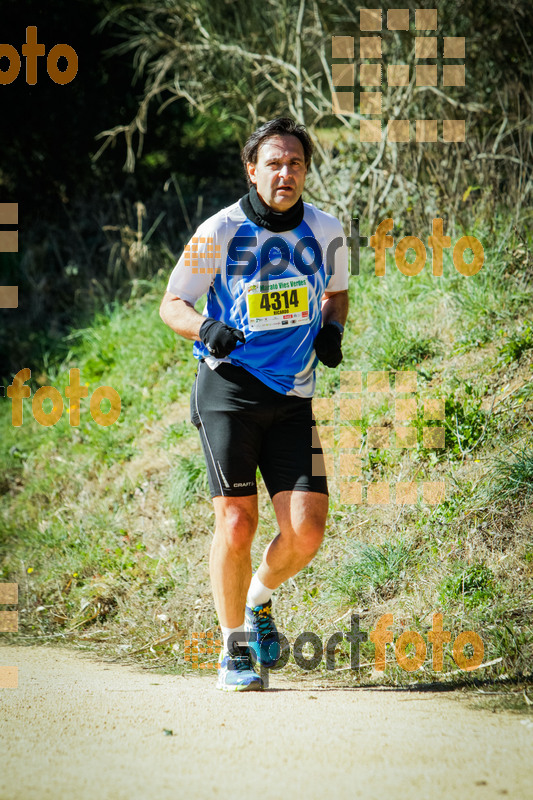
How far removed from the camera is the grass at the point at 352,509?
13.8 ft

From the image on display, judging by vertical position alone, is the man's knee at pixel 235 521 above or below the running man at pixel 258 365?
below

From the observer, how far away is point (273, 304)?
359 cm

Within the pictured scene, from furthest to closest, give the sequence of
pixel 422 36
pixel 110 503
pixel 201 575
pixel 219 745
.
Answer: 1. pixel 422 36
2. pixel 110 503
3. pixel 201 575
4. pixel 219 745

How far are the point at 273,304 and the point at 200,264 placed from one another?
1.24ft

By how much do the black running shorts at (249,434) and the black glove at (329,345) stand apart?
0.71 feet

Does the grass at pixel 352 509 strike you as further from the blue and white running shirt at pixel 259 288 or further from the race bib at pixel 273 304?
the race bib at pixel 273 304

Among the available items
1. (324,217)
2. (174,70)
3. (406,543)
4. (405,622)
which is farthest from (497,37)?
Result: (405,622)

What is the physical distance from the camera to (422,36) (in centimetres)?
696

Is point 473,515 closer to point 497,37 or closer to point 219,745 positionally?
point 219,745

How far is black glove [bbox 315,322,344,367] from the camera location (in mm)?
3643

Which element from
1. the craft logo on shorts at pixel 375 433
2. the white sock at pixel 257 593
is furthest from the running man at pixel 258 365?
the craft logo on shorts at pixel 375 433

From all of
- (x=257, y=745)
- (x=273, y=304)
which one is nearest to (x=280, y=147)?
(x=273, y=304)

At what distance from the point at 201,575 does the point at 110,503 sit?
145 cm

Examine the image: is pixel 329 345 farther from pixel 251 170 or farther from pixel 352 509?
pixel 352 509
